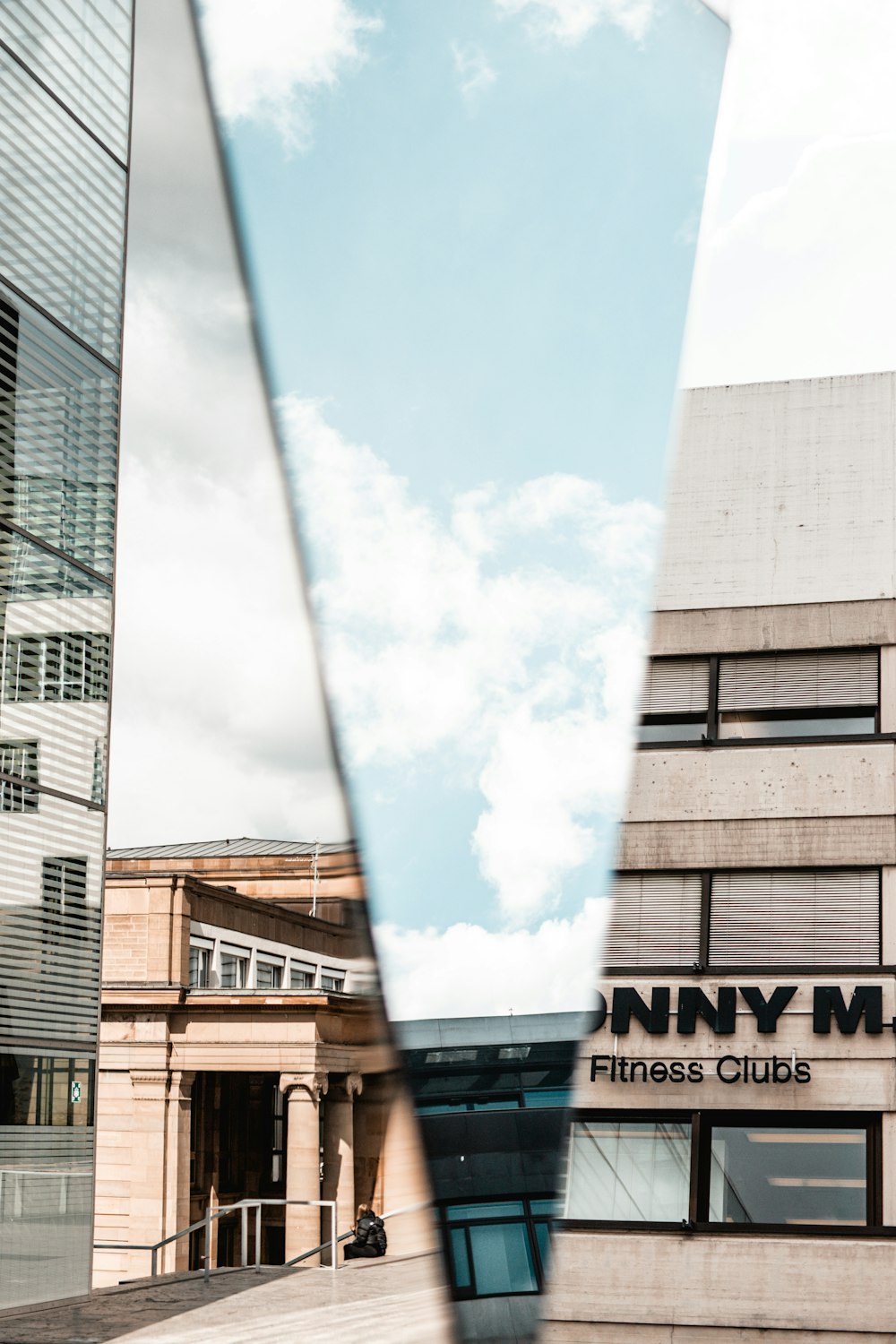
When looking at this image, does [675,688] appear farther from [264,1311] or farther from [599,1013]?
[264,1311]

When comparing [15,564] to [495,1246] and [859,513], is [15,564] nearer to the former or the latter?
[495,1246]

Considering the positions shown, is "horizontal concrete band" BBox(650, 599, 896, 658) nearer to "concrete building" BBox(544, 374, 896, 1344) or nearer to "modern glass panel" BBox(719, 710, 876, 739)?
"concrete building" BBox(544, 374, 896, 1344)

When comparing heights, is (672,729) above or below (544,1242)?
above

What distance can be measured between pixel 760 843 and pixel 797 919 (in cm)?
59

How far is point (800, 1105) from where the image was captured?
9.41 m

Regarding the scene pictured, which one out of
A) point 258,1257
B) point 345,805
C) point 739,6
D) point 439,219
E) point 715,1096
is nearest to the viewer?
point 345,805

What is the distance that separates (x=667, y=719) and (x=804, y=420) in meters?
2.59

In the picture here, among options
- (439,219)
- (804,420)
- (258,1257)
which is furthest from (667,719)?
(258,1257)

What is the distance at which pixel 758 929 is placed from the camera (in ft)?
32.0

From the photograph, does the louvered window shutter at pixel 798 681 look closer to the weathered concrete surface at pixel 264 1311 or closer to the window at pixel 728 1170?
the window at pixel 728 1170

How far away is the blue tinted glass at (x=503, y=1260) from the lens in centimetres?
609

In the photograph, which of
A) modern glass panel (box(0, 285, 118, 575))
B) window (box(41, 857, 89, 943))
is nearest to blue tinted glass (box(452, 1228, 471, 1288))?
window (box(41, 857, 89, 943))

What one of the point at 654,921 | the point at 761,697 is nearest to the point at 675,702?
the point at 761,697

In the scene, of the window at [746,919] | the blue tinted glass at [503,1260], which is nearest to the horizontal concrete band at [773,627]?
the window at [746,919]
